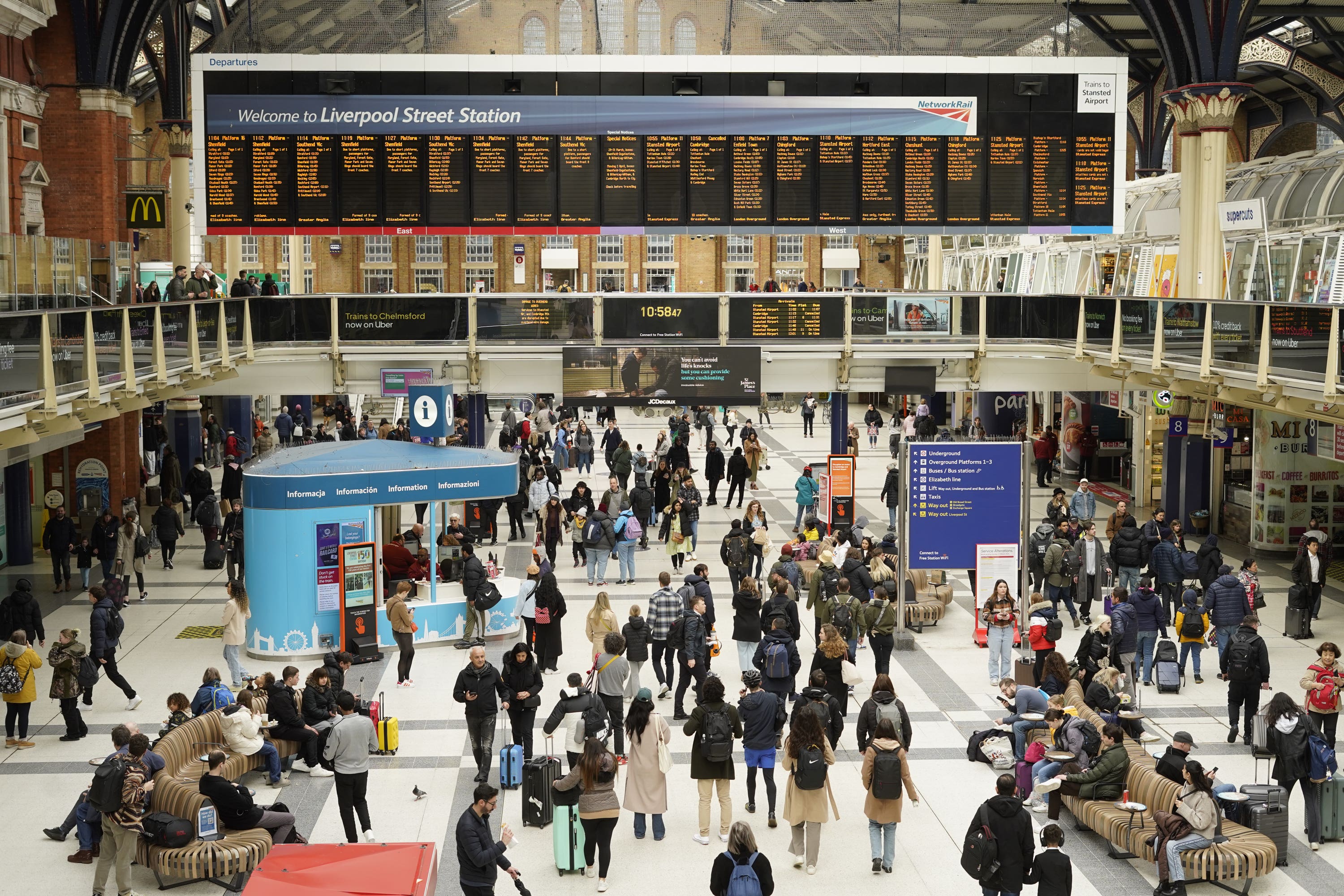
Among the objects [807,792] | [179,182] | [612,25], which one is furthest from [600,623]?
[179,182]

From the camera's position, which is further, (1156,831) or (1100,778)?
(1100,778)

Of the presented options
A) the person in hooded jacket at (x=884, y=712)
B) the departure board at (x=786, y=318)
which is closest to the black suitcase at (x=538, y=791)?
the person in hooded jacket at (x=884, y=712)

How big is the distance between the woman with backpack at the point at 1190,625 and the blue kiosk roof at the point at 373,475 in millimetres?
8947

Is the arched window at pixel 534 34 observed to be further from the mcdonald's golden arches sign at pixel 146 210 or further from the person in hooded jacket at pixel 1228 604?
the person in hooded jacket at pixel 1228 604

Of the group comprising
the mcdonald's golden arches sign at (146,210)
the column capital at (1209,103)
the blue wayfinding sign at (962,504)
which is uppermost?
the column capital at (1209,103)

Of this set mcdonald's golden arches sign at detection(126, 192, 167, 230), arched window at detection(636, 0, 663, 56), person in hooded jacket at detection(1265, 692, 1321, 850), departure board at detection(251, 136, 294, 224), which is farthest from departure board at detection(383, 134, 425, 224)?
person in hooded jacket at detection(1265, 692, 1321, 850)

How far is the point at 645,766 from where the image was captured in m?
12.6

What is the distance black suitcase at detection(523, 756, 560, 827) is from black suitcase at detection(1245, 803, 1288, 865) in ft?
19.5

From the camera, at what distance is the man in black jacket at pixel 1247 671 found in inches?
586

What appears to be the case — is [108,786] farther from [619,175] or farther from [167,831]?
[619,175]

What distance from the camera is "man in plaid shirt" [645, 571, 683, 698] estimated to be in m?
16.9

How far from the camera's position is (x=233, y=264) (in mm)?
32812

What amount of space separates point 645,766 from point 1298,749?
5.66m

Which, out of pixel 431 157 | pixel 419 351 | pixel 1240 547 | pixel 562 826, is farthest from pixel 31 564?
pixel 1240 547
